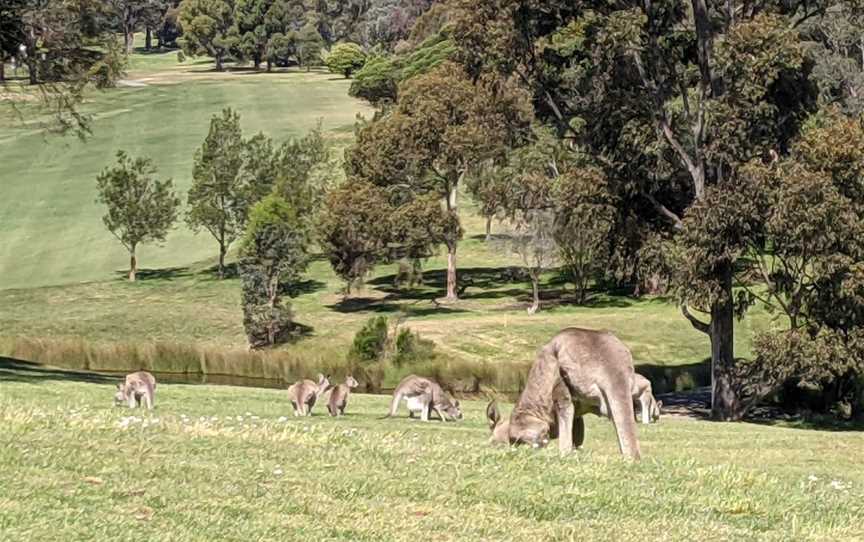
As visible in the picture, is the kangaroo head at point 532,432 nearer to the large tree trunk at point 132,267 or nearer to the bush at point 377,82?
the large tree trunk at point 132,267

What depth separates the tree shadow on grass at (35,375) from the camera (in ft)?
105

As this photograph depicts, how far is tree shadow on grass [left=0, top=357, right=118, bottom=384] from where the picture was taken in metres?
31.9

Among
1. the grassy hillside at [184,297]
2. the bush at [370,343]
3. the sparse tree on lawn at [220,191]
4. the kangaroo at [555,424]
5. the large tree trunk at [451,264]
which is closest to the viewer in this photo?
the kangaroo at [555,424]

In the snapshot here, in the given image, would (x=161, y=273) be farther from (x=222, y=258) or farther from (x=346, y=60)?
(x=346, y=60)

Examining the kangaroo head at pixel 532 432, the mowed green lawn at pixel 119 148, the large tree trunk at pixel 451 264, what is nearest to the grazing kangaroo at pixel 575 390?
the kangaroo head at pixel 532 432

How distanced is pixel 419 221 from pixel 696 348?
14.0 meters

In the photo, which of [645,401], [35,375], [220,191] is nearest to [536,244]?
[220,191]

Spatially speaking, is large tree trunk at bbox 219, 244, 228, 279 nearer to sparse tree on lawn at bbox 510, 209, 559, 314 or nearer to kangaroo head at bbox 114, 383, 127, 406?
sparse tree on lawn at bbox 510, 209, 559, 314

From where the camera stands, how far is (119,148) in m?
98.2

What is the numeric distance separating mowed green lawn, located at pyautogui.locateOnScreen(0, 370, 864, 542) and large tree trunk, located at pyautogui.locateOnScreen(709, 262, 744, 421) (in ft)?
69.8

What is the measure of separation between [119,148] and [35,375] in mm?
66951

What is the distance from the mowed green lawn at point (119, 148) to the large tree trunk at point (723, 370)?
21.9 m

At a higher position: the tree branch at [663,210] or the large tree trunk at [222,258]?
the tree branch at [663,210]

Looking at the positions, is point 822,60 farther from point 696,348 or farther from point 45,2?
point 45,2
